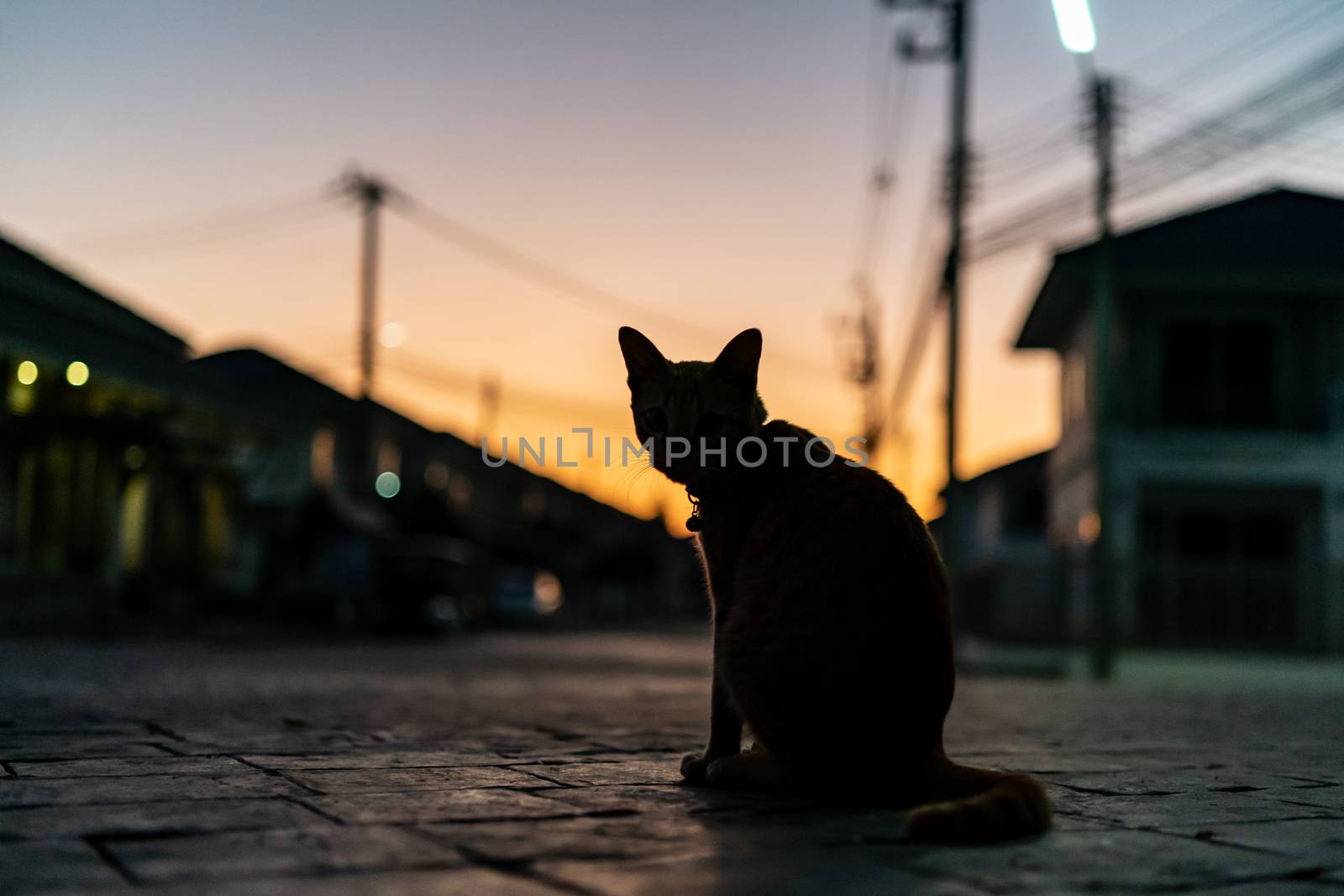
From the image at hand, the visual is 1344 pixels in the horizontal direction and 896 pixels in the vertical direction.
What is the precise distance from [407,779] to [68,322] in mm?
19859

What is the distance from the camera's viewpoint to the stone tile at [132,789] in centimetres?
330

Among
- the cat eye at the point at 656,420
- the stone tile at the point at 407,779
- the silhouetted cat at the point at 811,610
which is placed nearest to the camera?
the silhouetted cat at the point at 811,610

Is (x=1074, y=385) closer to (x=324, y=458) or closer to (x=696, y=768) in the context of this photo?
(x=696, y=768)

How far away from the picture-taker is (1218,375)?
71.9 feet

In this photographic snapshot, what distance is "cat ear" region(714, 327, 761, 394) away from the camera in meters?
3.73

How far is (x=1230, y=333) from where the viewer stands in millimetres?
21906

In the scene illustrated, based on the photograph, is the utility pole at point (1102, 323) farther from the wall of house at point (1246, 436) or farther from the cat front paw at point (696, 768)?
the cat front paw at point (696, 768)

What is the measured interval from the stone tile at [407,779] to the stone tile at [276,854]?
724 mm

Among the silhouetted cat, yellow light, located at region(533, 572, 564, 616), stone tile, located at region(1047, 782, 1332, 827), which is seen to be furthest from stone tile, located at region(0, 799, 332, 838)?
yellow light, located at region(533, 572, 564, 616)

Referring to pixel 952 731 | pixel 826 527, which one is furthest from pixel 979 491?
pixel 826 527

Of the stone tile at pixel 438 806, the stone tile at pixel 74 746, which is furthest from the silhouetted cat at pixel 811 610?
the stone tile at pixel 74 746

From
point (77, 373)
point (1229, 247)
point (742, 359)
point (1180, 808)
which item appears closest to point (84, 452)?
point (77, 373)

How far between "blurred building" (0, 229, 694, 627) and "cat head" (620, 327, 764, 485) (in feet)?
57.7

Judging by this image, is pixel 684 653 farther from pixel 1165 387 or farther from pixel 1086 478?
pixel 1165 387
